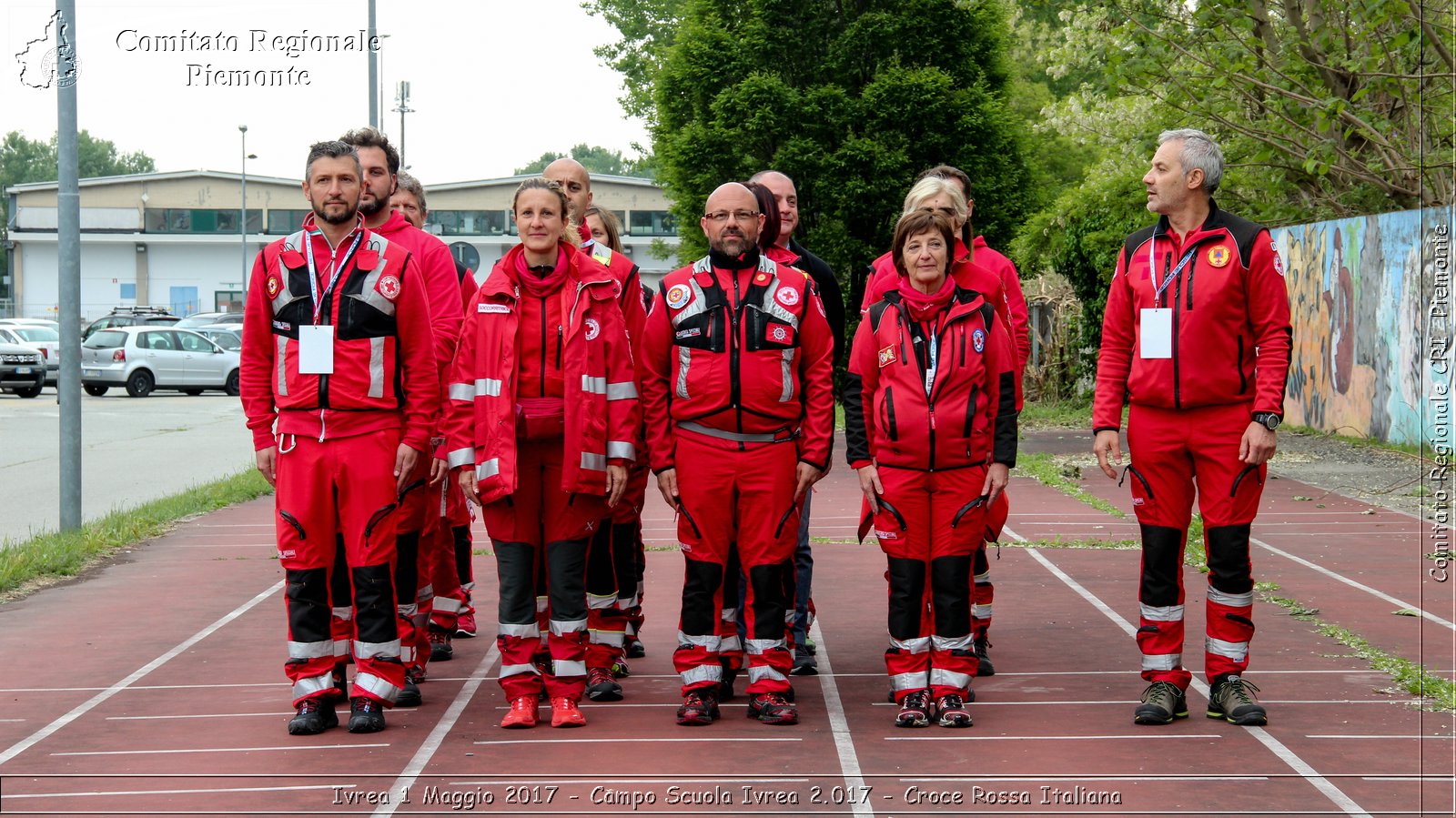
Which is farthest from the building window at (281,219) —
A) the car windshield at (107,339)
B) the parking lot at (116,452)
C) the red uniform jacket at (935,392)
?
the red uniform jacket at (935,392)

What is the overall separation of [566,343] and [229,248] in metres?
74.6

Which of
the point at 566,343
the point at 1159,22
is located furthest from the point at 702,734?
the point at 1159,22

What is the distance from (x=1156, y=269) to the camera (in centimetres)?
626

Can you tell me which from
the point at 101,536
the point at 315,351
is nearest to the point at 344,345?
the point at 315,351

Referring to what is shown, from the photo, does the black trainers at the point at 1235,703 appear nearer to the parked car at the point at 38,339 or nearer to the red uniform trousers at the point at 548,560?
the red uniform trousers at the point at 548,560

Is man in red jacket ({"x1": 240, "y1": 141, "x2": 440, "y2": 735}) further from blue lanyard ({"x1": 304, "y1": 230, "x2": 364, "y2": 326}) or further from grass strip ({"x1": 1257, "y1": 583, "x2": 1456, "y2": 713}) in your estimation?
grass strip ({"x1": 1257, "y1": 583, "x2": 1456, "y2": 713})

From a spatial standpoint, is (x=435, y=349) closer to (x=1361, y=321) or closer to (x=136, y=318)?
(x=1361, y=321)

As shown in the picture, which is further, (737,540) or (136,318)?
(136,318)

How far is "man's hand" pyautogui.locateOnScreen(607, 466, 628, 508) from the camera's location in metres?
6.21

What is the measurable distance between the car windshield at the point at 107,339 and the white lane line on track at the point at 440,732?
29413 mm

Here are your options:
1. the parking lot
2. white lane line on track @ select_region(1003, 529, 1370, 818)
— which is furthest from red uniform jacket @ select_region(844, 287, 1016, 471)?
the parking lot

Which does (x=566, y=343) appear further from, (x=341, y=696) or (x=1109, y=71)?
(x=1109, y=71)

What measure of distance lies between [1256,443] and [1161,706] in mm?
1078

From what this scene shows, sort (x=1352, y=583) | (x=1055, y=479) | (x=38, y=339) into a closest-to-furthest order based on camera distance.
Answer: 1. (x=1352, y=583)
2. (x=1055, y=479)
3. (x=38, y=339)
